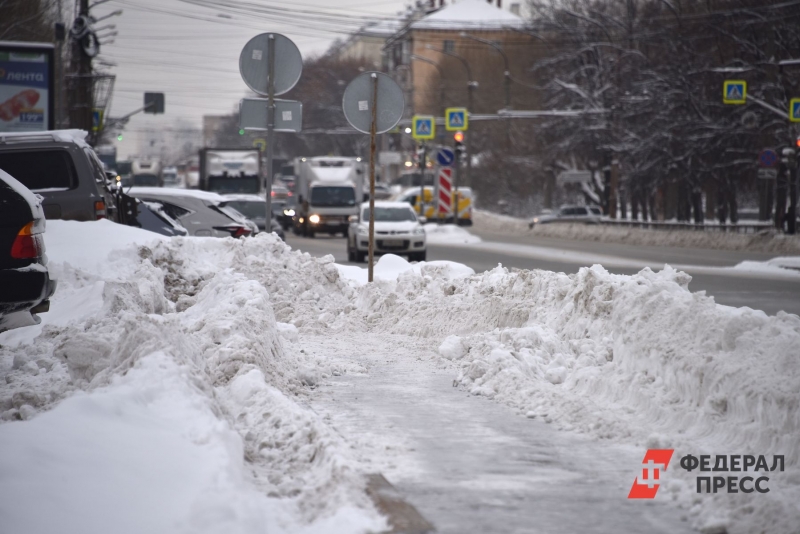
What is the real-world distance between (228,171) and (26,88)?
784 inches

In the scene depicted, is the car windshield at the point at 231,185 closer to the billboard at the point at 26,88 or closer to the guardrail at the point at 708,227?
the guardrail at the point at 708,227

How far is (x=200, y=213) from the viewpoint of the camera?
1777 cm

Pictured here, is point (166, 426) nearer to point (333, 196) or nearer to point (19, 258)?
point (19, 258)

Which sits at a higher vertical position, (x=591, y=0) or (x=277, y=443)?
(x=591, y=0)

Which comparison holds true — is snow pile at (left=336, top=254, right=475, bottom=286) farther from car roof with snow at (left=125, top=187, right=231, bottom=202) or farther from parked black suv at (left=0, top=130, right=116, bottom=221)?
car roof with snow at (left=125, top=187, right=231, bottom=202)

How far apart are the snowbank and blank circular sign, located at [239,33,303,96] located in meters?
19.5

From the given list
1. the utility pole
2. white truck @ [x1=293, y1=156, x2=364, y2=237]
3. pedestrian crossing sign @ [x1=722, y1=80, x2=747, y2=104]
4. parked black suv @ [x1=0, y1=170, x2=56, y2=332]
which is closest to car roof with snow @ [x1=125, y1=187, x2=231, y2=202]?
the utility pole

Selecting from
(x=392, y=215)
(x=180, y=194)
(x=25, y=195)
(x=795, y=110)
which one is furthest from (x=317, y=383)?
(x=795, y=110)

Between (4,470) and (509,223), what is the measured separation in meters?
47.7

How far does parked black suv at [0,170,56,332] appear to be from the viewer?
8047 mm

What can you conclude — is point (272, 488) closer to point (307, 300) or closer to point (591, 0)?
→ point (307, 300)

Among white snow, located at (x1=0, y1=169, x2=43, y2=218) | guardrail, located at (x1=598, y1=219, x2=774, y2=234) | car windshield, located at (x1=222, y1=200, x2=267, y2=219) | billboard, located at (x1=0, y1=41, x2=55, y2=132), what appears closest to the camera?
white snow, located at (x1=0, y1=169, x2=43, y2=218)

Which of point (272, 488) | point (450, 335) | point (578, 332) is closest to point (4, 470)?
point (272, 488)

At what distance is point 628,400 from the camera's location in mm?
7062
